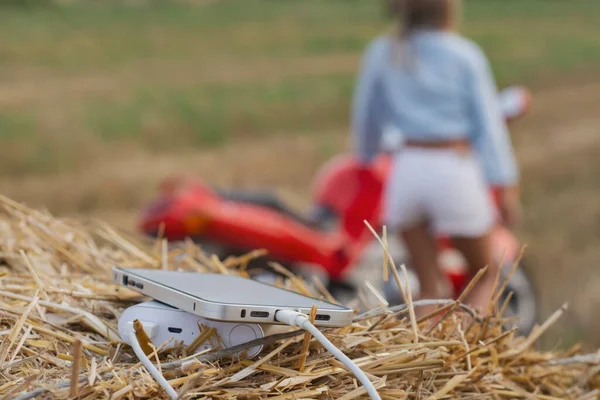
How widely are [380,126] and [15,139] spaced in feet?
22.4

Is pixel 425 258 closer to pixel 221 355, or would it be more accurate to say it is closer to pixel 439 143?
pixel 439 143

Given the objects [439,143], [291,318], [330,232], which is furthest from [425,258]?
[291,318]

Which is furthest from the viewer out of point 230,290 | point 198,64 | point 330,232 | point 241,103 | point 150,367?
point 198,64

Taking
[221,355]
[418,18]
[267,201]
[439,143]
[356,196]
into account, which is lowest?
[267,201]

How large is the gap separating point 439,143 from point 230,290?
2065 mm

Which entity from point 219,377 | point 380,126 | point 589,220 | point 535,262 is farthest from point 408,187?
point 589,220

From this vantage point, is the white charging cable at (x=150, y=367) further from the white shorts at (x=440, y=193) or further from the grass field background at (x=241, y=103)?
the grass field background at (x=241, y=103)

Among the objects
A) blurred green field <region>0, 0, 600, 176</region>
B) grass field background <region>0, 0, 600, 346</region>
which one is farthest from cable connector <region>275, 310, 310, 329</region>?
blurred green field <region>0, 0, 600, 176</region>

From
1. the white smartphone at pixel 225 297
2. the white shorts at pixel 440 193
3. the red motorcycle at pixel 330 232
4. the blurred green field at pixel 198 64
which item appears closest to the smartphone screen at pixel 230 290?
the white smartphone at pixel 225 297

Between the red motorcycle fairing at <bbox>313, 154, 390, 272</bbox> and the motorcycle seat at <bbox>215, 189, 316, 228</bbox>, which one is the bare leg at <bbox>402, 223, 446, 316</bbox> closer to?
the red motorcycle fairing at <bbox>313, 154, 390, 272</bbox>

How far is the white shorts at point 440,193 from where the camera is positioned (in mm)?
3461

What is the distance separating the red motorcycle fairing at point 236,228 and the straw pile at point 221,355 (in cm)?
215

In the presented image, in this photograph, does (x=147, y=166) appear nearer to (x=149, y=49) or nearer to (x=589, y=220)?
(x=589, y=220)

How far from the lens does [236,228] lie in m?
4.32
